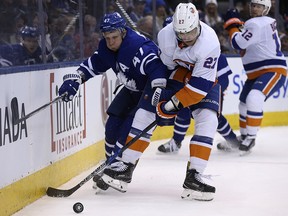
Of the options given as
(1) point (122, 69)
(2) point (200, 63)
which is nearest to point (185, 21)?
(2) point (200, 63)

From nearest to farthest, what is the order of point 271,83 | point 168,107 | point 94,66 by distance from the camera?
point 168,107 < point 94,66 < point 271,83

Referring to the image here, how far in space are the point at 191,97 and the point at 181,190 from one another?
2.69 ft

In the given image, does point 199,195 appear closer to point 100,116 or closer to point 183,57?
point 183,57

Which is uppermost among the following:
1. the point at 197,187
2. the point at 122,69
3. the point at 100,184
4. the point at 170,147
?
the point at 122,69

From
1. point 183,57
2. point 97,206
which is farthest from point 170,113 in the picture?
point 97,206

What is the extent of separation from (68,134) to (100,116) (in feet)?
3.08

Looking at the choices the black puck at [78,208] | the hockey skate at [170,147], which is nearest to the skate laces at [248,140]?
the hockey skate at [170,147]

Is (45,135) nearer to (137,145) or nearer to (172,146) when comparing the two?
(137,145)

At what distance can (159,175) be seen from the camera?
6340 millimetres

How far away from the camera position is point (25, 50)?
5.50m

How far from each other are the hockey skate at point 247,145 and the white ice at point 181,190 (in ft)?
0.19

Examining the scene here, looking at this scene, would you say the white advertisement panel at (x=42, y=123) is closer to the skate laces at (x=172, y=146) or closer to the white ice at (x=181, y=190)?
the white ice at (x=181, y=190)

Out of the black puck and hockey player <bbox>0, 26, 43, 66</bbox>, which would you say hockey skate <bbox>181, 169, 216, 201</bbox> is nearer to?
the black puck

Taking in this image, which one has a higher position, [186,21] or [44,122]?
[186,21]
